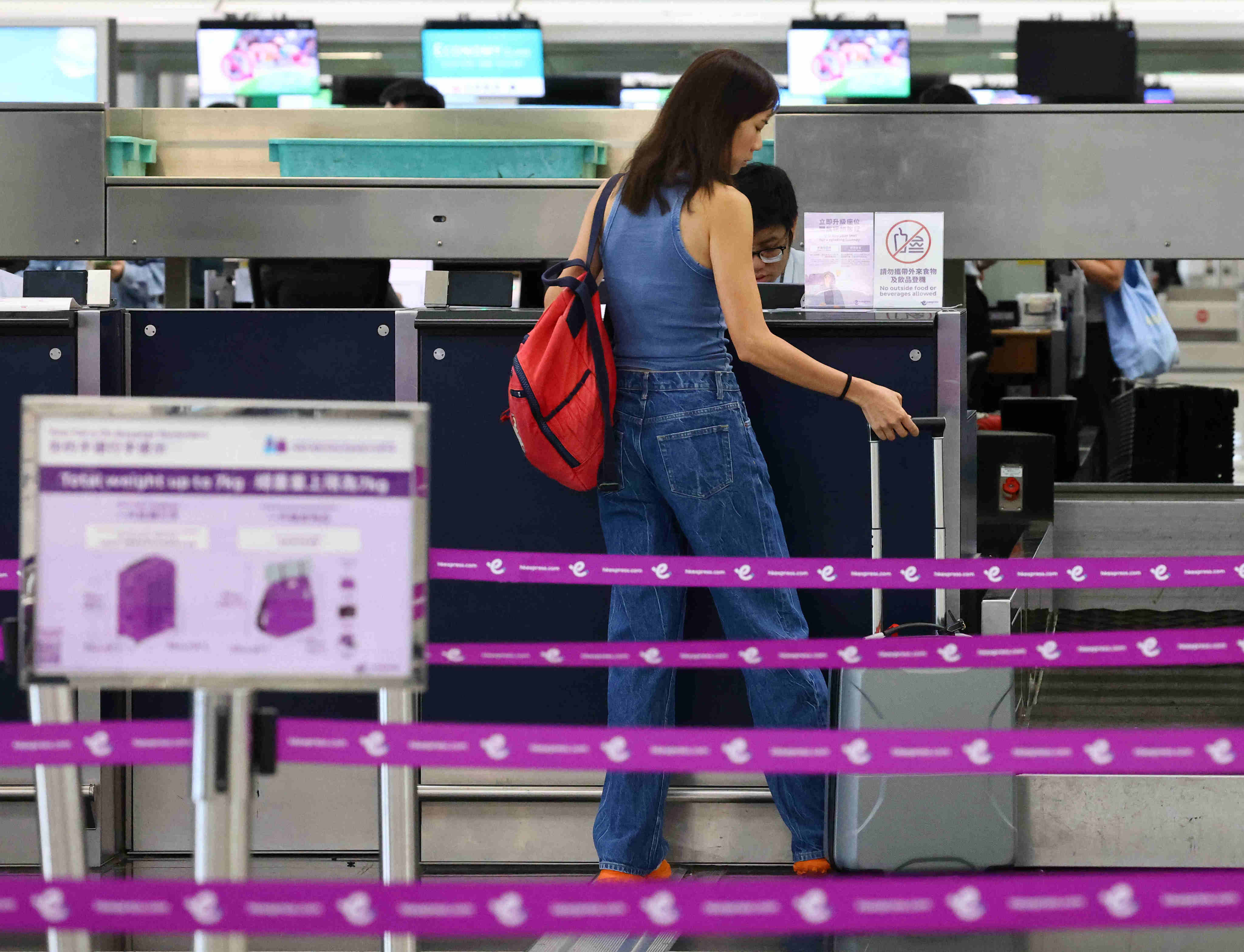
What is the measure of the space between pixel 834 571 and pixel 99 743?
1412 mm

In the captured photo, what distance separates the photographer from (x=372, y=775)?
3.26 meters

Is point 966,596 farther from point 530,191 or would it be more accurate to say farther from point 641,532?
point 530,191

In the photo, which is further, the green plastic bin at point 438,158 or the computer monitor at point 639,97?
the computer monitor at point 639,97

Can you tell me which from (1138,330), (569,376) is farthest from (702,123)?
(1138,330)

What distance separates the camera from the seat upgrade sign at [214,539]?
4.99 ft

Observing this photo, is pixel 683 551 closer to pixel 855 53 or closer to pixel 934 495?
pixel 934 495

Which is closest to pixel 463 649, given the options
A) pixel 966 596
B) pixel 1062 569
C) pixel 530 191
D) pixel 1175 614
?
pixel 1062 569

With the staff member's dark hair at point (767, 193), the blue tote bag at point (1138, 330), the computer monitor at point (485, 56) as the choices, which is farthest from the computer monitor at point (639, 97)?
the staff member's dark hair at point (767, 193)

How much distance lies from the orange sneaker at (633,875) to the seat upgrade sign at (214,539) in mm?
1494

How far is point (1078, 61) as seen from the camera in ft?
17.6

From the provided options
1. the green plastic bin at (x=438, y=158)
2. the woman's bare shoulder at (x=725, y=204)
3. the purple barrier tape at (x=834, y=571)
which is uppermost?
the green plastic bin at (x=438, y=158)

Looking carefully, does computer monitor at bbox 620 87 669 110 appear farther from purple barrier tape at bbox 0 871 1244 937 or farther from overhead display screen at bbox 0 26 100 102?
purple barrier tape at bbox 0 871 1244 937

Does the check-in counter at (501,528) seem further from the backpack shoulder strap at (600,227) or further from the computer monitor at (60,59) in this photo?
the computer monitor at (60,59)

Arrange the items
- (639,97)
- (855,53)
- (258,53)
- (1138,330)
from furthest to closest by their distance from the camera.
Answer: (639,97) → (258,53) → (855,53) → (1138,330)
